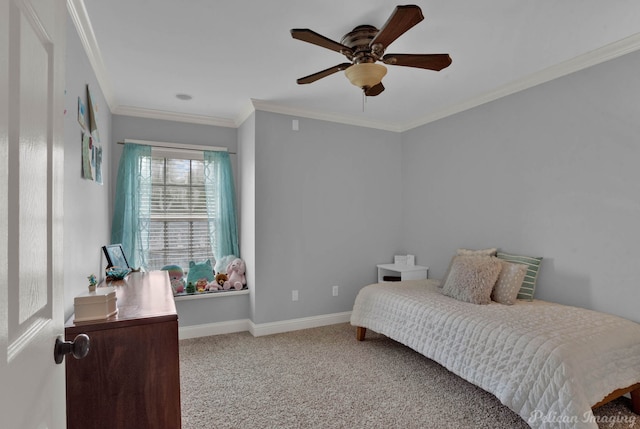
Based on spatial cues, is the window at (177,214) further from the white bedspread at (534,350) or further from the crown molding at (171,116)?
the white bedspread at (534,350)

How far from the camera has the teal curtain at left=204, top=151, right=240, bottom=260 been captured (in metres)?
4.11

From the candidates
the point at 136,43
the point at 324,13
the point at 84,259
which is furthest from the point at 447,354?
the point at 136,43

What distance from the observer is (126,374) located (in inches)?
58.1

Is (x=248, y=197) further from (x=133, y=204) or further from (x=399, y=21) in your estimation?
(x=399, y=21)

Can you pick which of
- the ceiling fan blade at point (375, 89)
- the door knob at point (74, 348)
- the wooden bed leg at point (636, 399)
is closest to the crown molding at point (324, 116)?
the ceiling fan blade at point (375, 89)

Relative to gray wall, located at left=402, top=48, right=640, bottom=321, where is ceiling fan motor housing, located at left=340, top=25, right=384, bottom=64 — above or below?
above

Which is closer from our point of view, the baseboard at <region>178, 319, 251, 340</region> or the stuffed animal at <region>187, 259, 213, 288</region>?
the baseboard at <region>178, 319, 251, 340</region>

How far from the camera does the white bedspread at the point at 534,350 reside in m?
1.82

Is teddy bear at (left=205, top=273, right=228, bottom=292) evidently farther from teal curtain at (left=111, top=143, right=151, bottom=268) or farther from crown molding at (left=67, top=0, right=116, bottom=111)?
crown molding at (left=67, top=0, right=116, bottom=111)

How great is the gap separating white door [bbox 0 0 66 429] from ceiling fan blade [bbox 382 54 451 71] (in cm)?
170

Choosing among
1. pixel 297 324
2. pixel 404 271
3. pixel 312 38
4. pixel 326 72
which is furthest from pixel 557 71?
pixel 297 324

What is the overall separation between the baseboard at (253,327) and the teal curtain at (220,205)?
79 centimetres

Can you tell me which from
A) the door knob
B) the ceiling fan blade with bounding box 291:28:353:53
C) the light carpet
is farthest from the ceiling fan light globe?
the light carpet

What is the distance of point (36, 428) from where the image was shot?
2.22 feet
